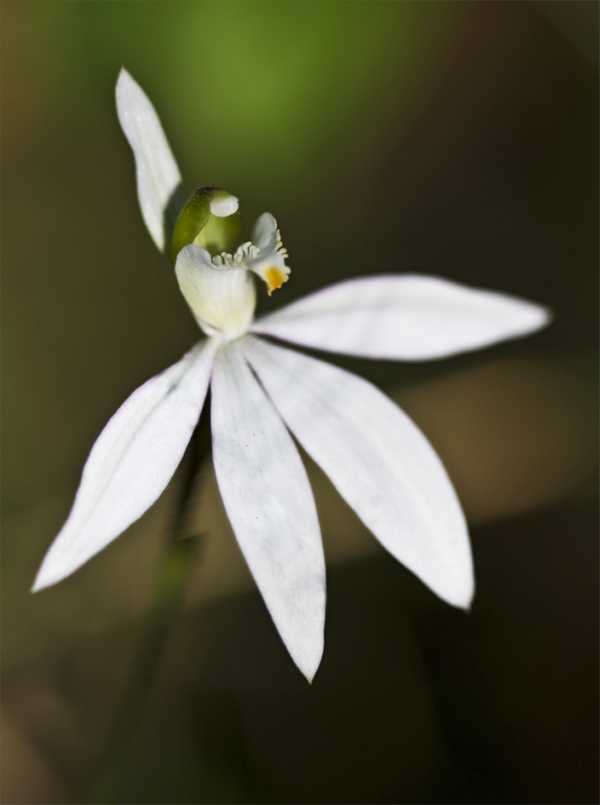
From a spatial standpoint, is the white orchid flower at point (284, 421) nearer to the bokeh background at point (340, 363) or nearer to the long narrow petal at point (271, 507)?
the long narrow petal at point (271, 507)

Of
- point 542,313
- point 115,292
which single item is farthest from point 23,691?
point 542,313

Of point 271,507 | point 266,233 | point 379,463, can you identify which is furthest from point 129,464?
point 266,233

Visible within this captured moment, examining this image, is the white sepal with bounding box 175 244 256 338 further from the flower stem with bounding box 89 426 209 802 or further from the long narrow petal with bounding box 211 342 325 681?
the flower stem with bounding box 89 426 209 802

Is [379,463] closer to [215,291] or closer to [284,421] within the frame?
[284,421]

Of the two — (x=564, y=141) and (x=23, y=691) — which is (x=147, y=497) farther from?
(x=564, y=141)

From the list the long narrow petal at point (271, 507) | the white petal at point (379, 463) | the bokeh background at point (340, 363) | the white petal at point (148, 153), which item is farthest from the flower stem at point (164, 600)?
the white petal at point (148, 153)

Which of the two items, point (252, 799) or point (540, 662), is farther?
point (540, 662)

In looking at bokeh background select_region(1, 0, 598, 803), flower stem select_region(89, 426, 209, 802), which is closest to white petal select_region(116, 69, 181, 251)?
flower stem select_region(89, 426, 209, 802)
